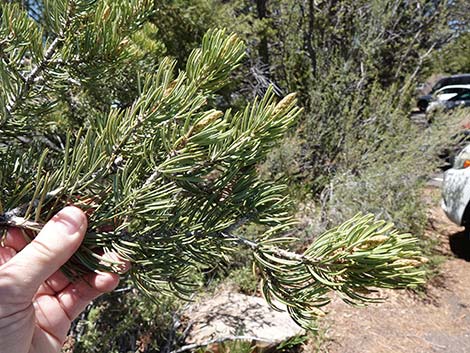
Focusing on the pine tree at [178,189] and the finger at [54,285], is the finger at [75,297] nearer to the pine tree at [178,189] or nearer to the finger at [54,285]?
the finger at [54,285]

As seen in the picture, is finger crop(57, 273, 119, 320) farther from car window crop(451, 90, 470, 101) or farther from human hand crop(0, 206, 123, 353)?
car window crop(451, 90, 470, 101)

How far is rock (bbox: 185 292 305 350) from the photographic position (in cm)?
252

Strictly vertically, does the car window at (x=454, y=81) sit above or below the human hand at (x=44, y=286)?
below

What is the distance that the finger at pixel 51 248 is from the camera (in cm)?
59

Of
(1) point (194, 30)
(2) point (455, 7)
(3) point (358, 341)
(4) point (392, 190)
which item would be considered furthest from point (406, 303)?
(2) point (455, 7)

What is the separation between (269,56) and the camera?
195 inches

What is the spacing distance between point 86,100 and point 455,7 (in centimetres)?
613

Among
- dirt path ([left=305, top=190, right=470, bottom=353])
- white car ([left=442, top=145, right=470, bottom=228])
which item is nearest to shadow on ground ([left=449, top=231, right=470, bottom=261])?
dirt path ([left=305, top=190, right=470, bottom=353])

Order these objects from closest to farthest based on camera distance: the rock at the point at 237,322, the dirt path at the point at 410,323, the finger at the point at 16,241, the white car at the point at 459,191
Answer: the finger at the point at 16,241, the rock at the point at 237,322, the dirt path at the point at 410,323, the white car at the point at 459,191

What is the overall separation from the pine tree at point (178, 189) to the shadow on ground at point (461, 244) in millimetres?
4323

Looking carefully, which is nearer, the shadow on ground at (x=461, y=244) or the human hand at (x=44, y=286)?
the human hand at (x=44, y=286)

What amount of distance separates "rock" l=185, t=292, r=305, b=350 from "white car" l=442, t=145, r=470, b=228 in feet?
7.59

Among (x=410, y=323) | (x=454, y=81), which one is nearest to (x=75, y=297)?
(x=410, y=323)

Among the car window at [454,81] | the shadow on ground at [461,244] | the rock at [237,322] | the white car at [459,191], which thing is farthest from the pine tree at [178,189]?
the car window at [454,81]
